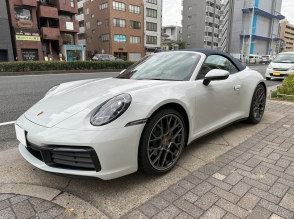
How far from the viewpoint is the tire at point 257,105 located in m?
3.56

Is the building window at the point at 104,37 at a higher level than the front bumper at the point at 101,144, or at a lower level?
higher

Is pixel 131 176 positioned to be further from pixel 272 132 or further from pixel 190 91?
pixel 272 132

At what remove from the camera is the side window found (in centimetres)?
268

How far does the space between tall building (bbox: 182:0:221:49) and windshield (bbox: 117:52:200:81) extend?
5654cm

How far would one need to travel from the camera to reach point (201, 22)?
5628cm

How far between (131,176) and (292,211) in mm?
1328

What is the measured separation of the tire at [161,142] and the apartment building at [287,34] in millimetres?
122681

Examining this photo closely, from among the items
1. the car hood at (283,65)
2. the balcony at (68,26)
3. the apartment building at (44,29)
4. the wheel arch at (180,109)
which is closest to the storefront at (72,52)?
the apartment building at (44,29)

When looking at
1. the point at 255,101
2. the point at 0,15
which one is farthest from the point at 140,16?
Result: the point at 255,101

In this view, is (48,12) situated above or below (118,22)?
below

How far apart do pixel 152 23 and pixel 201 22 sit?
65.8ft

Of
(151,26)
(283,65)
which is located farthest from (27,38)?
(283,65)

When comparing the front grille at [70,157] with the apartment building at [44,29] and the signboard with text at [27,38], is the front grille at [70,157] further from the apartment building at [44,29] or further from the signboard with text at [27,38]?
the signboard with text at [27,38]

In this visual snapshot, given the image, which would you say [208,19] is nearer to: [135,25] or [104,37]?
[135,25]
